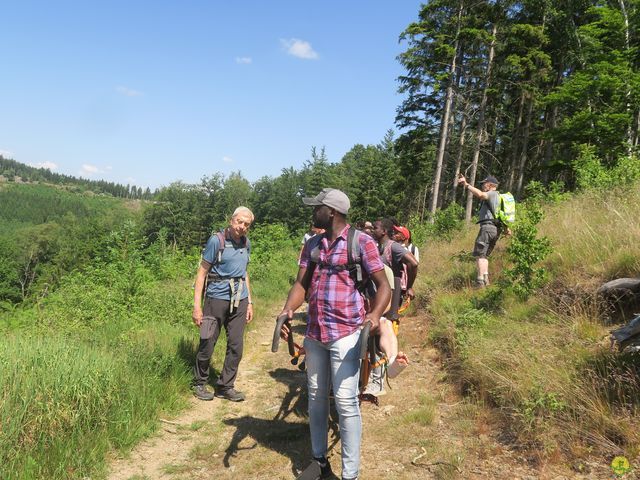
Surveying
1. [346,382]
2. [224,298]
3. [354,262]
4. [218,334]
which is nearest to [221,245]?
[224,298]

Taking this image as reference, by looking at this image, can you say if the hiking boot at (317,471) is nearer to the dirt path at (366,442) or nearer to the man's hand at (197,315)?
the dirt path at (366,442)

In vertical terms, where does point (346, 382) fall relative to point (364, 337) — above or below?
below

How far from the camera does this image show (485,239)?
6.72m

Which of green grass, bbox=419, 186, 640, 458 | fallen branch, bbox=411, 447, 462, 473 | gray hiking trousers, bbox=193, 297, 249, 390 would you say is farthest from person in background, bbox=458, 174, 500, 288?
gray hiking trousers, bbox=193, 297, 249, 390

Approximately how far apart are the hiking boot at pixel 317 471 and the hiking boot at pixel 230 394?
181 cm

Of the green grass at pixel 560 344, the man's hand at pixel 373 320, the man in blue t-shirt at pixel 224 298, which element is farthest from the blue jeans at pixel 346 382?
the man in blue t-shirt at pixel 224 298

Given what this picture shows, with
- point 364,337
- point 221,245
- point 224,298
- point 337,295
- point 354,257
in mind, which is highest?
point 354,257

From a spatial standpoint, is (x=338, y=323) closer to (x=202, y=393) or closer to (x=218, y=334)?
(x=218, y=334)

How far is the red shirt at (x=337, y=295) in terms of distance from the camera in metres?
2.85

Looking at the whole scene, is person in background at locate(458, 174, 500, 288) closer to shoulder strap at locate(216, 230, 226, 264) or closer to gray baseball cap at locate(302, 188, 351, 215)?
shoulder strap at locate(216, 230, 226, 264)

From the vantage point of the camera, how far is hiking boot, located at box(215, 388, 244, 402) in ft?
15.5

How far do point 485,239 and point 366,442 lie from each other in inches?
167

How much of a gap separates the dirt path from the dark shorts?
2479 millimetres

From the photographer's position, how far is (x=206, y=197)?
258 feet
